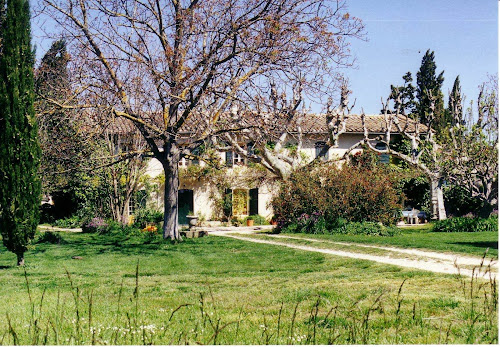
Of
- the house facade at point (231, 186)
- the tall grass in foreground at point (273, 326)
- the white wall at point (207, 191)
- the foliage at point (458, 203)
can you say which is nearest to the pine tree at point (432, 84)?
the foliage at point (458, 203)

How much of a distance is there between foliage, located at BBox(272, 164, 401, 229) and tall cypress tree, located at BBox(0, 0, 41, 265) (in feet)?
30.3

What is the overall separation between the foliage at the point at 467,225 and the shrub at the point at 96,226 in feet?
36.0

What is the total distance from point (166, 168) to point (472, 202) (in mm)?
12894

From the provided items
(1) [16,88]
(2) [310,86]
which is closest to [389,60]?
(2) [310,86]

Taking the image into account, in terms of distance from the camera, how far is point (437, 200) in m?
20.3

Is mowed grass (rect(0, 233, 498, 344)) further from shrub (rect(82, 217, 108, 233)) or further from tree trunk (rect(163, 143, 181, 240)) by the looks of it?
shrub (rect(82, 217, 108, 233))

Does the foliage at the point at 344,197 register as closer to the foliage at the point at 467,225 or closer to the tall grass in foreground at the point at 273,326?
the foliage at the point at 467,225

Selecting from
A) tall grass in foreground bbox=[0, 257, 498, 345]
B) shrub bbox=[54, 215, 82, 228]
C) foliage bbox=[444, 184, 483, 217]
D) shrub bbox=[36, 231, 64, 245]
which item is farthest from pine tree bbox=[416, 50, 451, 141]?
Answer: tall grass in foreground bbox=[0, 257, 498, 345]

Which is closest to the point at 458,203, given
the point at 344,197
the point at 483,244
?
the point at 344,197

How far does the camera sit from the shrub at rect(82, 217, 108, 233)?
1784 centimetres

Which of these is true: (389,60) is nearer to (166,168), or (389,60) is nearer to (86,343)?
(86,343)

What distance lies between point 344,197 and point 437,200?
5833mm

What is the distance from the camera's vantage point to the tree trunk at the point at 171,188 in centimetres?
1384

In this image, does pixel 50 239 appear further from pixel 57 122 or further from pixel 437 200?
pixel 437 200
